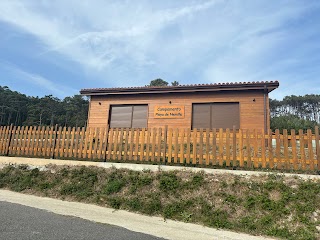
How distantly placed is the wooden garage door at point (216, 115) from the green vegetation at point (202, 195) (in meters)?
7.04

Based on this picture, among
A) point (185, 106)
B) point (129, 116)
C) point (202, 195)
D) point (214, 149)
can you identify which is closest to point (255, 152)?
point (214, 149)

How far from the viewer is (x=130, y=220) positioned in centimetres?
518

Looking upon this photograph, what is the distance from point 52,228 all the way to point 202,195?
3542mm

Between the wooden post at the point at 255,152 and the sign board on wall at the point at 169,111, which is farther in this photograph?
the sign board on wall at the point at 169,111

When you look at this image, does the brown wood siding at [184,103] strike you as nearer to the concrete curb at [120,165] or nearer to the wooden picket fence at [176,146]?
the wooden picket fence at [176,146]

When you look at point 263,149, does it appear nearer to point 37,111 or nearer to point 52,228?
point 52,228

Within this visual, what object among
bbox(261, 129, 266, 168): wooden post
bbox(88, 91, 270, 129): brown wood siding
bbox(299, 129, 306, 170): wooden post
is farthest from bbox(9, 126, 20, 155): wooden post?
bbox(299, 129, 306, 170): wooden post

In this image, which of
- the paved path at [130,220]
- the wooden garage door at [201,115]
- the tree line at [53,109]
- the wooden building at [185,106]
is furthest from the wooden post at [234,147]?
the tree line at [53,109]

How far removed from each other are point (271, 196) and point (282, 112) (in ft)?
237

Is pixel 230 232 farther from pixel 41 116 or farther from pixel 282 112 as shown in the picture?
pixel 282 112

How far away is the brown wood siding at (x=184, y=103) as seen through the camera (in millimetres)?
12883

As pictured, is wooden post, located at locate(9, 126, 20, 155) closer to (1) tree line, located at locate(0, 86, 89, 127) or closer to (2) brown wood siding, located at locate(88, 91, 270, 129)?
(2) brown wood siding, located at locate(88, 91, 270, 129)

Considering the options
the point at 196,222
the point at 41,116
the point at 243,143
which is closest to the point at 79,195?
the point at 196,222

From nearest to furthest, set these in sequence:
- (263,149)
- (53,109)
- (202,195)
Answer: (202,195)
(263,149)
(53,109)
